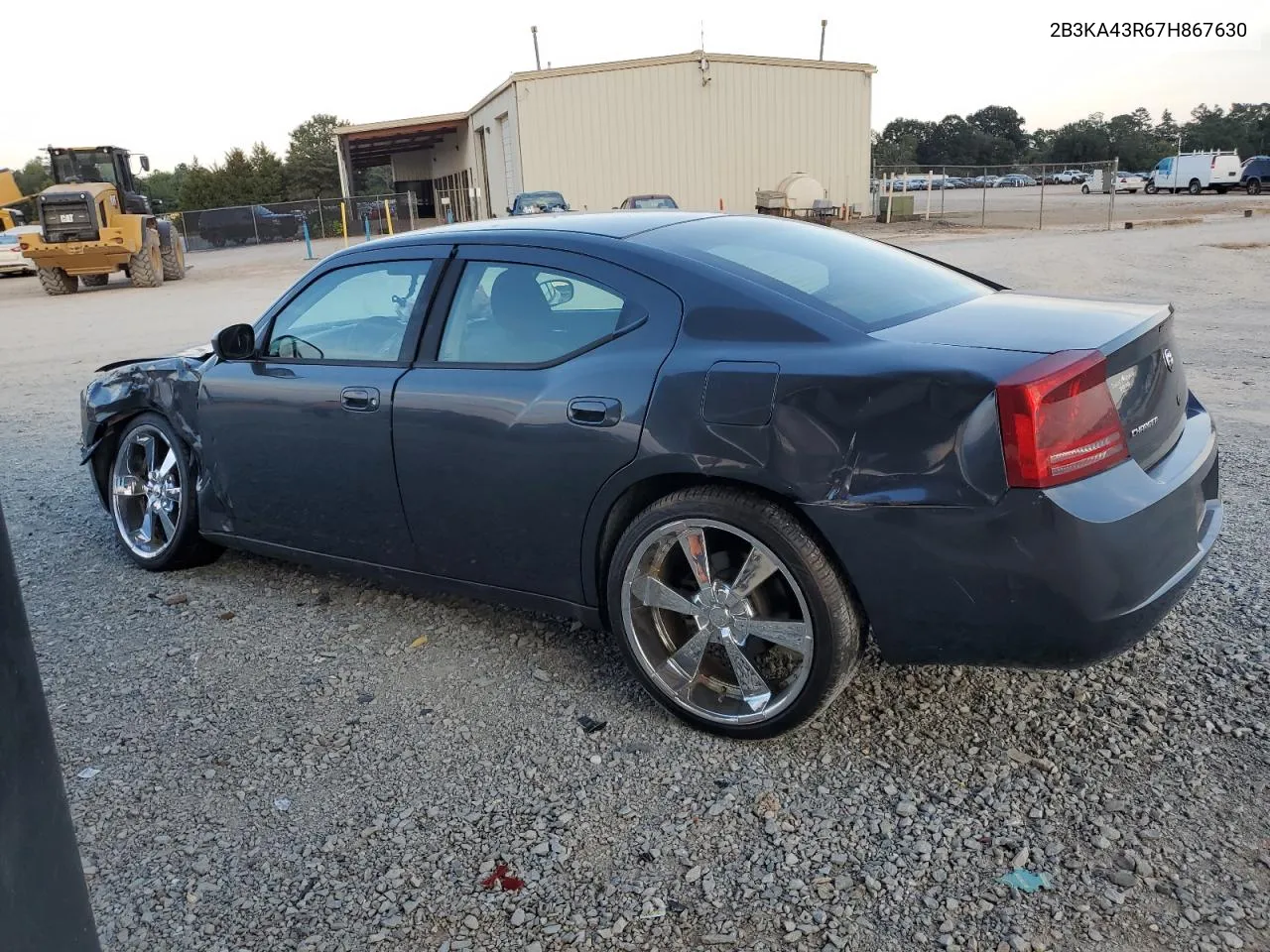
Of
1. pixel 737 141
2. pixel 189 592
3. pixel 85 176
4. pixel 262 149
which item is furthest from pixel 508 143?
pixel 262 149

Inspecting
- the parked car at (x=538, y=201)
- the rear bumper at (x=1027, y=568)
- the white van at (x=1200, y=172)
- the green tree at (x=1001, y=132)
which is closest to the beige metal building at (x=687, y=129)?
the parked car at (x=538, y=201)

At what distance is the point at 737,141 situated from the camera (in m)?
33.2

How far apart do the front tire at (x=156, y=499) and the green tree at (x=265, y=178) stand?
69.6m

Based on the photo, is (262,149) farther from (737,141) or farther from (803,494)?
(803,494)

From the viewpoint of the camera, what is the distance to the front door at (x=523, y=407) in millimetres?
3184

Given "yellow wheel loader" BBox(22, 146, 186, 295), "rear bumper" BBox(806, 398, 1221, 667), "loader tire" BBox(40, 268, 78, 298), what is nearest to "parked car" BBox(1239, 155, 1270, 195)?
"yellow wheel loader" BBox(22, 146, 186, 295)

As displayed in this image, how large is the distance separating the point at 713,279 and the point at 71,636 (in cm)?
298

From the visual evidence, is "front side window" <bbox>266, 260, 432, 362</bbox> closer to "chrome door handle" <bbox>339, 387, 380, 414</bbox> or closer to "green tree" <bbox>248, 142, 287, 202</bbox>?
"chrome door handle" <bbox>339, 387, 380, 414</bbox>

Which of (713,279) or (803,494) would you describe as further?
(713,279)

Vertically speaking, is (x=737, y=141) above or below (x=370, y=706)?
above

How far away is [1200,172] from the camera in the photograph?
46.5m

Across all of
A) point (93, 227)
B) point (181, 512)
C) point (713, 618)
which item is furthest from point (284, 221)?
point (713, 618)

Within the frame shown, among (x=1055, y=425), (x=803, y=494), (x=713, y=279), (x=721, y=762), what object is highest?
(x=713, y=279)

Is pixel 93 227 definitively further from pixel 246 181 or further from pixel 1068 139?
pixel 1068 139
